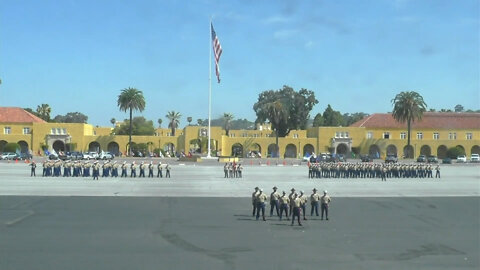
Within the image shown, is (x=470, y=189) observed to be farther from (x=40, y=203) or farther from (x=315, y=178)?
(x=40, y=203)

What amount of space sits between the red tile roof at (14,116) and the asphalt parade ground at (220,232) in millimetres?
62202

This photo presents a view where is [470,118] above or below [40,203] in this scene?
above

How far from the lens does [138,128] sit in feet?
340

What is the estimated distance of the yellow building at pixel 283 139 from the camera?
282ft

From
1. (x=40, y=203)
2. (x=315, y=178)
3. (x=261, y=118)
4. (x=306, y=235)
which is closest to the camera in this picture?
(x=306, y=235)

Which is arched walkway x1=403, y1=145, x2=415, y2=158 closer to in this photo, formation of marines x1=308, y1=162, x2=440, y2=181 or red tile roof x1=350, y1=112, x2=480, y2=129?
red tile roof x1=350, y1=112, x2=480, y2=129

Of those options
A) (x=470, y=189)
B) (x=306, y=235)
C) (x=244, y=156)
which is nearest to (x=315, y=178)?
(x=470, y=189)

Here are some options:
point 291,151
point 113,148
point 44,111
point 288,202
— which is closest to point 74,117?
point 44,111

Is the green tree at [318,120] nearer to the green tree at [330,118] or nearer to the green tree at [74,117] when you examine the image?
the green tree at [330,118]

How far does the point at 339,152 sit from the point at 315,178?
157ft

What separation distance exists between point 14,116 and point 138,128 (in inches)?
875

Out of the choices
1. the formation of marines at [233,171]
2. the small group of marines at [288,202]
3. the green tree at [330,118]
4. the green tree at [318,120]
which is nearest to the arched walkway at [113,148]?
the green tree at [318,120]

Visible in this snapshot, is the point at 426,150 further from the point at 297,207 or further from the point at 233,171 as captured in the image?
the point at 297,207

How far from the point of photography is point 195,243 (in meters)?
14.9
